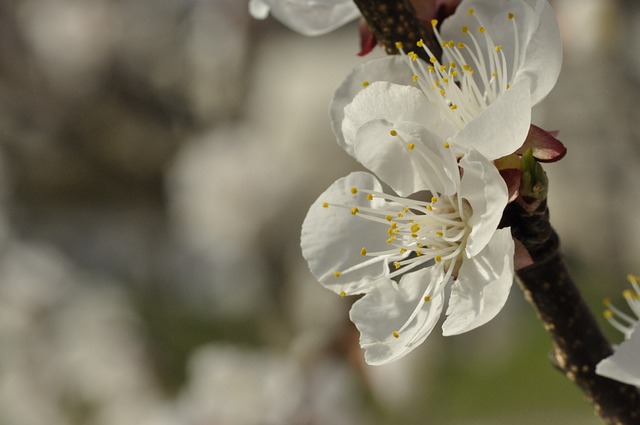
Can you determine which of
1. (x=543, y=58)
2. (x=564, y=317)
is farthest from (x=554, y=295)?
(x=543, y=58)

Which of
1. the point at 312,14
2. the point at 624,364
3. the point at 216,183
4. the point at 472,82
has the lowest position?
the point at 624,364

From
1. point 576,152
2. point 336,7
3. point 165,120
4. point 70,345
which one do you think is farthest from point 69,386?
point 336,7

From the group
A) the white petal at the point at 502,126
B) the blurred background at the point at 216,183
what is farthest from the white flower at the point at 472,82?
the blurred background at the point at 216,183

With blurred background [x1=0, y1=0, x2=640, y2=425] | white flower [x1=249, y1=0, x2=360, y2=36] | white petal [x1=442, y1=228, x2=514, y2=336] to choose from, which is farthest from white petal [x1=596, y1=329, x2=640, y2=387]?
blurred background [x1=0, y1=0, x2=640, y2=425]

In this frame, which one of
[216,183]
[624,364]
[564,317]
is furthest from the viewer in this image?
[216,183]

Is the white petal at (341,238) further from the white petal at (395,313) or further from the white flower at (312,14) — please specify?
the white flower at (312,14)

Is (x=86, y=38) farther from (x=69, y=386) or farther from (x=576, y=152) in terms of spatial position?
(x=576, y=152)

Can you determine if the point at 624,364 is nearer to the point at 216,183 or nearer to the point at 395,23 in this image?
the point at 395,23
